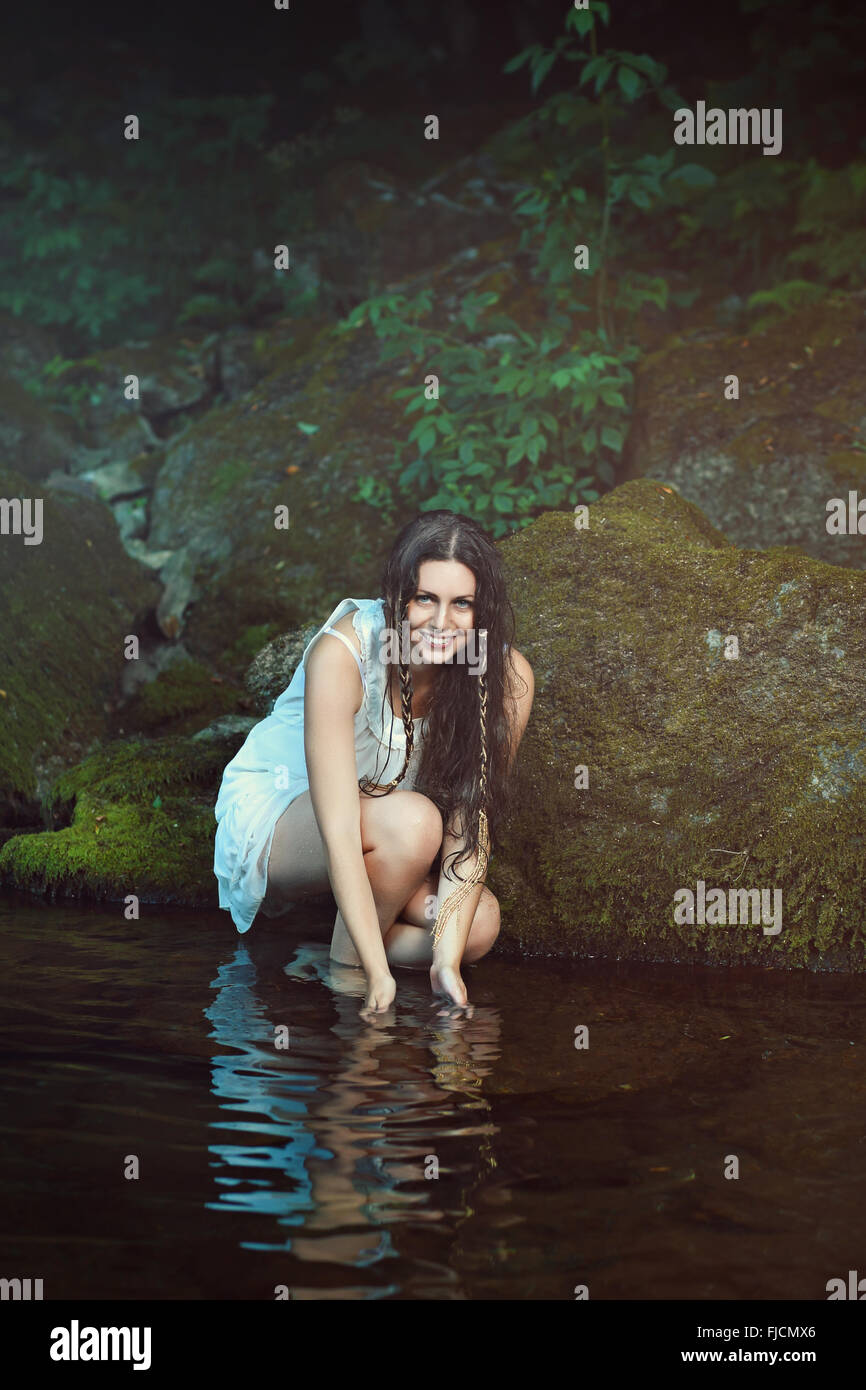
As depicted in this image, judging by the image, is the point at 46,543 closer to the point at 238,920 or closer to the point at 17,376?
the point at 238,920

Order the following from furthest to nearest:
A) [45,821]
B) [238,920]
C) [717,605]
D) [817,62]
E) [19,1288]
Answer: [817,62], [45,821], [717,605], [238,920], [19,1288]

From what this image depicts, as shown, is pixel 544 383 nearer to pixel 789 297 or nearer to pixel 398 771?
pixel 789 297

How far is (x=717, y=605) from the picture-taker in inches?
182

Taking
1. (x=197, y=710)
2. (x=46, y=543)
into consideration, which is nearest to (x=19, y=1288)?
(x=197, y=710)

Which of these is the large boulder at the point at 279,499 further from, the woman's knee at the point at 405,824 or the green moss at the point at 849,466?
the woman's knee at the point at 405,824

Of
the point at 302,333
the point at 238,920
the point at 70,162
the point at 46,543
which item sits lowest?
the point at 238,920

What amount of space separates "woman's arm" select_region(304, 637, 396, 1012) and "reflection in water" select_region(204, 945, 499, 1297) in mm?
273

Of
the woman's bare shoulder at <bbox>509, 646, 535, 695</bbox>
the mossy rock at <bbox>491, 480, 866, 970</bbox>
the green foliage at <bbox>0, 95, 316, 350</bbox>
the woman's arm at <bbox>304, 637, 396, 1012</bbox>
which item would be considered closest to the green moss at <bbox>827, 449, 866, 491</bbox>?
the mossy rock at <bbox>491, 480, 866, 970</bbox>

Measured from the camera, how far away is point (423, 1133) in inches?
103

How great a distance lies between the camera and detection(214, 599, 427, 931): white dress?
3844mm

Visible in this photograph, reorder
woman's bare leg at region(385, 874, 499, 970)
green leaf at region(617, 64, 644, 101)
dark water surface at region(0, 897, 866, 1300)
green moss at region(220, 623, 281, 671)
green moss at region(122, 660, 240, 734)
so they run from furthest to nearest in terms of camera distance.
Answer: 1. green moss at region(220, 623, 281, 671)
2. green moss at region(122, 660, 240, 734)
3. green leaf at region(617, 64, 644, 101)
4. woman's bare leg at region(385, 874, 499, 970)
5. dark water surface at region(0, 897, 866, 1300)

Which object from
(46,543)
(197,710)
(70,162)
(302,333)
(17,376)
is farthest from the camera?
(70,162)

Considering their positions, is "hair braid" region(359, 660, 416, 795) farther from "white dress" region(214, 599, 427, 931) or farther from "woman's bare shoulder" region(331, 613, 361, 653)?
"woman's bare shoulder" region(331, 613, 361, 653)

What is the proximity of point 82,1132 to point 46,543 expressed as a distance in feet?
16.3
